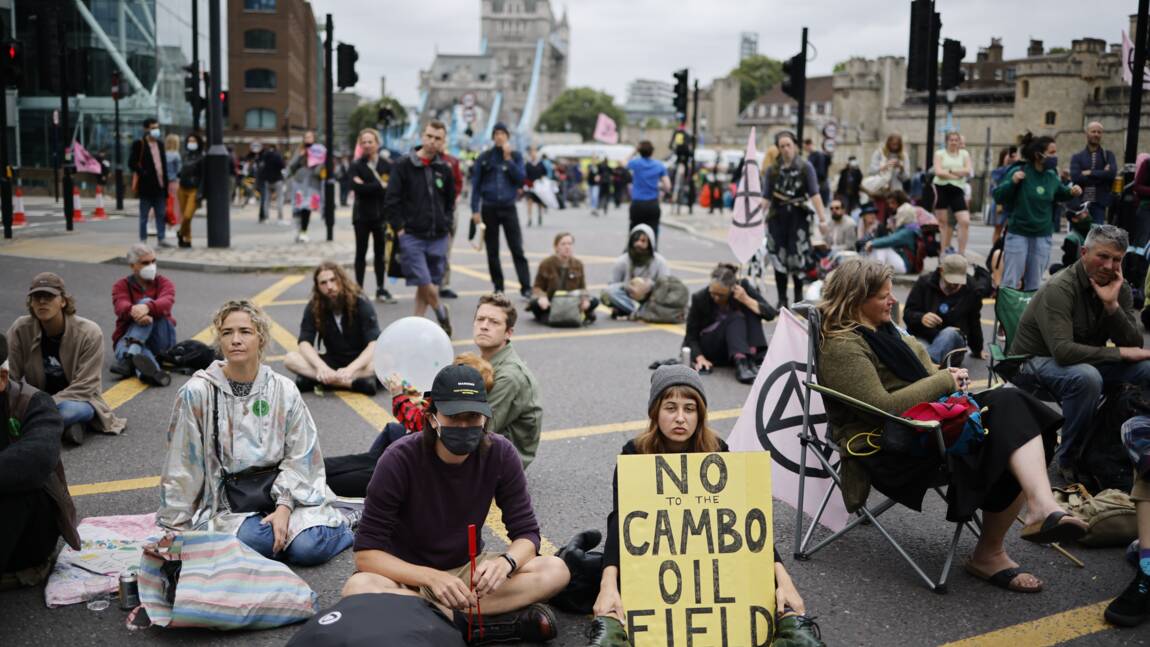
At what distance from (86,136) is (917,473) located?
40.1 metres

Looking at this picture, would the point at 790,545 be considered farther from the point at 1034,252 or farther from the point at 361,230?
the point at 361,230

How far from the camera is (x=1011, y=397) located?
4.30 m

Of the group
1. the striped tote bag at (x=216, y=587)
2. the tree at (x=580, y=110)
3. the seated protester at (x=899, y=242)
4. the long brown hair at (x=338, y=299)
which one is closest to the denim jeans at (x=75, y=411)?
the long brown hair at (x=338, y=299)

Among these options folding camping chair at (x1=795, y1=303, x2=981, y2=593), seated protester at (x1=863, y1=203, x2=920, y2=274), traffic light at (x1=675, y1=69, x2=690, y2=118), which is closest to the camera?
folding camping chair at (x1=795, y1=303, x2=981, y2=593)

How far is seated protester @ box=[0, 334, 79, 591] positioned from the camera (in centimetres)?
407

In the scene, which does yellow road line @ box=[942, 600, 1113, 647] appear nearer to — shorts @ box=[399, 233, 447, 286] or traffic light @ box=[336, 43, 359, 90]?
shorts @ box=[399, 233, 447, 286]

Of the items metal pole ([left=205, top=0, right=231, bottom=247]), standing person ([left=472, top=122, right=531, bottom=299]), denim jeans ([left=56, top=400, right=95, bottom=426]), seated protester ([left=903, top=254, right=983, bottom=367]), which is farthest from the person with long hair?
denim jeans ([left=56, top=400, right=95, bottom=426])

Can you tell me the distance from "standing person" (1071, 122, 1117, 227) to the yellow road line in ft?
30.2

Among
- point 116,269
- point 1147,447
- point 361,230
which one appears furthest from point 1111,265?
point 116,269

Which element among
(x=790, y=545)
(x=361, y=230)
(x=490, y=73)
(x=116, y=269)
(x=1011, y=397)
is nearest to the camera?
(x=1011, y=397)

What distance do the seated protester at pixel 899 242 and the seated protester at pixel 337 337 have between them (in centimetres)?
762

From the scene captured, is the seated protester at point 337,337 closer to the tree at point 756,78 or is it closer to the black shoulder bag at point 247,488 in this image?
the black shoulder bag at point 247,488

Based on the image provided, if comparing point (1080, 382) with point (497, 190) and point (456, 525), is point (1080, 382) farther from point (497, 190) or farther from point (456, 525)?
point (497, 190)

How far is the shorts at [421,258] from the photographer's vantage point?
10141mm
